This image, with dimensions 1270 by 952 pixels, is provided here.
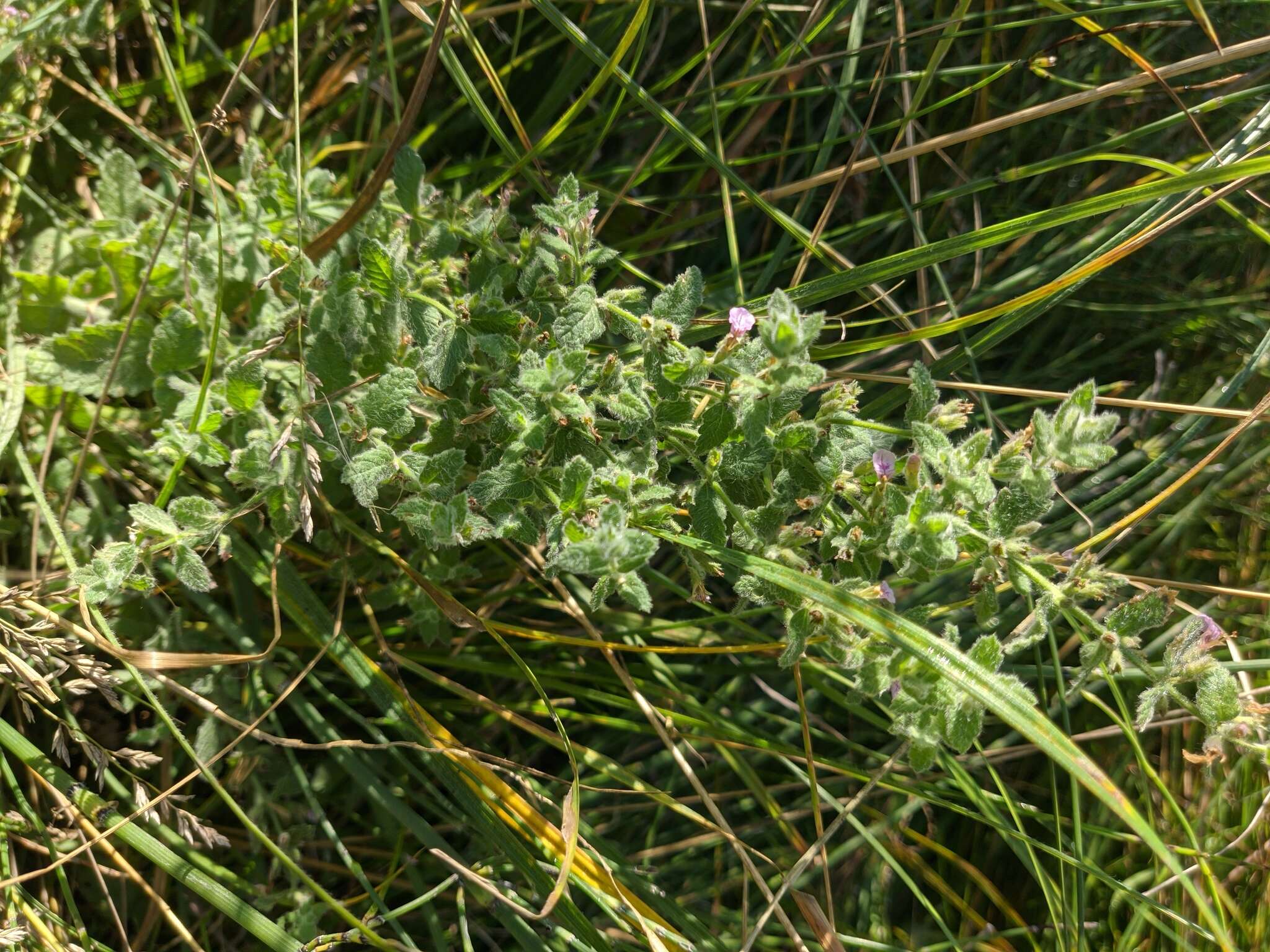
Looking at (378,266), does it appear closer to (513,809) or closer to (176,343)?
(176,343)

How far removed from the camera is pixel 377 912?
1698mm

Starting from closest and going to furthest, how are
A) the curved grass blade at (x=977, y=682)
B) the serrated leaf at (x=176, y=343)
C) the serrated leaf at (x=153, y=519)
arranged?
the curved grass blade at (x=977, y=682)
the serrated leaf at (x=153, y=519)
the serrated leaf at (x=176, y=343)

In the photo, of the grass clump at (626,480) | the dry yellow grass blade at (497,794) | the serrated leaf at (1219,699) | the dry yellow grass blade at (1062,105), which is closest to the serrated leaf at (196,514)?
the grass clump at (626,480)

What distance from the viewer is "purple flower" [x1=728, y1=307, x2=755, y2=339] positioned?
1.17 m

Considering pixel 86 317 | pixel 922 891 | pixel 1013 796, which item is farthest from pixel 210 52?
pixel 922 891

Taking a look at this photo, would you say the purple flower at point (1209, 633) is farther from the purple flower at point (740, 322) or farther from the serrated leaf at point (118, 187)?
the serrated leaf at point (118, 187)

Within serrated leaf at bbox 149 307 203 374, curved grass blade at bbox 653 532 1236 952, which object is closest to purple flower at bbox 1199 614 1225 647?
curved grass blade at bbox 653 532 1236 952

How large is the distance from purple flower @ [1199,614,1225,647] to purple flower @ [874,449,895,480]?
41 centimetres

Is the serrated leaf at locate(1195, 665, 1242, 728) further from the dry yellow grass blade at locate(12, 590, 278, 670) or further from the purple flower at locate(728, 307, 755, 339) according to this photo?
the dry yellow grass blade at locate(12, 590, 278, 670)

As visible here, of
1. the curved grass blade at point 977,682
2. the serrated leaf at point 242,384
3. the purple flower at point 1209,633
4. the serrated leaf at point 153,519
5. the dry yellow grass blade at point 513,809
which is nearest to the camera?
the curved grass blade at point 977,682

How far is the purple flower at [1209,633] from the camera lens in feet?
3.69

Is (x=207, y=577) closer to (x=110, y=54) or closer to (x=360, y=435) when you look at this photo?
(x=360, y=435)

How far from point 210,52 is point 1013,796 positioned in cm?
215

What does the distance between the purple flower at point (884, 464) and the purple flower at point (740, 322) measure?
0.23 m
